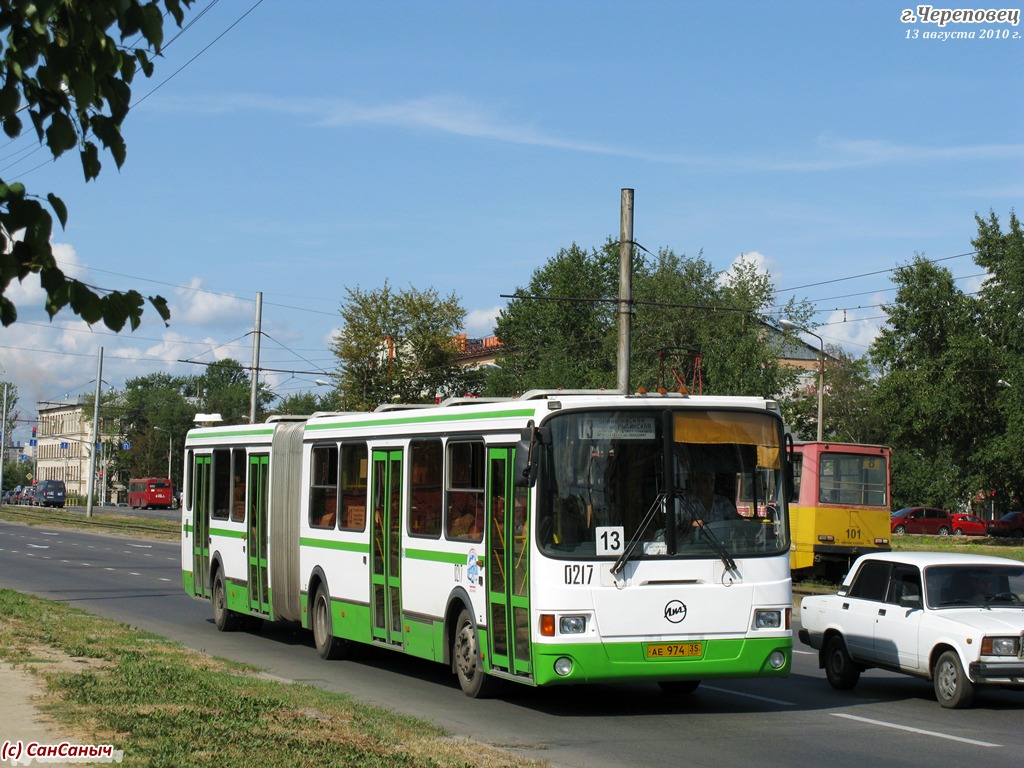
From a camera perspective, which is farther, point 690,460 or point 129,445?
point 129,445

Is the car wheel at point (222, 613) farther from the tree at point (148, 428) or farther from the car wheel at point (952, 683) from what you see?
the tree at point (148, 428)

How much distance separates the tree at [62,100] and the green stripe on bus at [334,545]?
38.2 ft

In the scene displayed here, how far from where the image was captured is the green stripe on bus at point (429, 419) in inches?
505

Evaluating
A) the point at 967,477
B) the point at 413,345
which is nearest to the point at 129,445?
the point at 413,345

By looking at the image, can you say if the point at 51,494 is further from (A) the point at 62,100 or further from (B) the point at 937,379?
(A) the point at 62,100

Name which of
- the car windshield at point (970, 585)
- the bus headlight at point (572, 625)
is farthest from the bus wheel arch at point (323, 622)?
the car windshield at point (970, 585)

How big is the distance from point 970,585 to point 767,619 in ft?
8.35

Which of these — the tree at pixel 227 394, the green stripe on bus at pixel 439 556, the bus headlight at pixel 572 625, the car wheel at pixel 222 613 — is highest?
the tree at pixel 227 394

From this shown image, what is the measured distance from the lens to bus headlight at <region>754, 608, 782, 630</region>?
12500mm

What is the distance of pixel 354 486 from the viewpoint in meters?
→ 16.3

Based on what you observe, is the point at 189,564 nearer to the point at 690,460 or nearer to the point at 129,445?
the point at 690,460

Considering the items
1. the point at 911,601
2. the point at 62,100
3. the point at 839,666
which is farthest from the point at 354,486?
the point at 62,100

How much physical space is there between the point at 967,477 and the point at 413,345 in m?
26.3

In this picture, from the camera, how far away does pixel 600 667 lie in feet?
39.2
